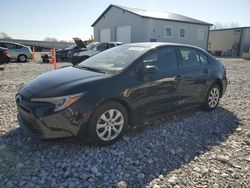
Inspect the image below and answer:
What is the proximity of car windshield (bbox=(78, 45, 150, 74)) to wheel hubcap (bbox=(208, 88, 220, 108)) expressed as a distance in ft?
7.07

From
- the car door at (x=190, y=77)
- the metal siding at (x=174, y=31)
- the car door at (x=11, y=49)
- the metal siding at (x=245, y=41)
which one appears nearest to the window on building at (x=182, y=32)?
the metal siding at (x=174, y=31)

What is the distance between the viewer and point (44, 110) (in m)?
3.07

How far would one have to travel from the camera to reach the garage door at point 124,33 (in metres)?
25.0

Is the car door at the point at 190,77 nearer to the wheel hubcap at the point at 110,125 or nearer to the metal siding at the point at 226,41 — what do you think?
the wheel hubcap at the point at 110,125

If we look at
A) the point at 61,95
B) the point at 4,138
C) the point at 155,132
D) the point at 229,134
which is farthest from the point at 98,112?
the point at 229,134

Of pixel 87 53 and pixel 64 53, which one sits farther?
pixel 64 53

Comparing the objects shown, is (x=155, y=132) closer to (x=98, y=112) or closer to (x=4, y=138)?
(x=98, y=112)

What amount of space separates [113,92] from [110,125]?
1.73 feet

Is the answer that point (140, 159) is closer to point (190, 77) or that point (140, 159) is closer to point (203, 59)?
point (190, 77)

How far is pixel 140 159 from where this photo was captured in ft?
10.7

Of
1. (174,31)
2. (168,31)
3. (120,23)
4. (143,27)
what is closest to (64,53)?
(143,27)

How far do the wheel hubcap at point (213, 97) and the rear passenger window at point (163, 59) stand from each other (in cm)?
151

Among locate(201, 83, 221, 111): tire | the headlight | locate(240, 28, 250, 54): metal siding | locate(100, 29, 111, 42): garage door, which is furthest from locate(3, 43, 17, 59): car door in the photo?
locate(240, 28, 250, 54): metal siding

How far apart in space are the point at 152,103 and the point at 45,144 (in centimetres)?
187
